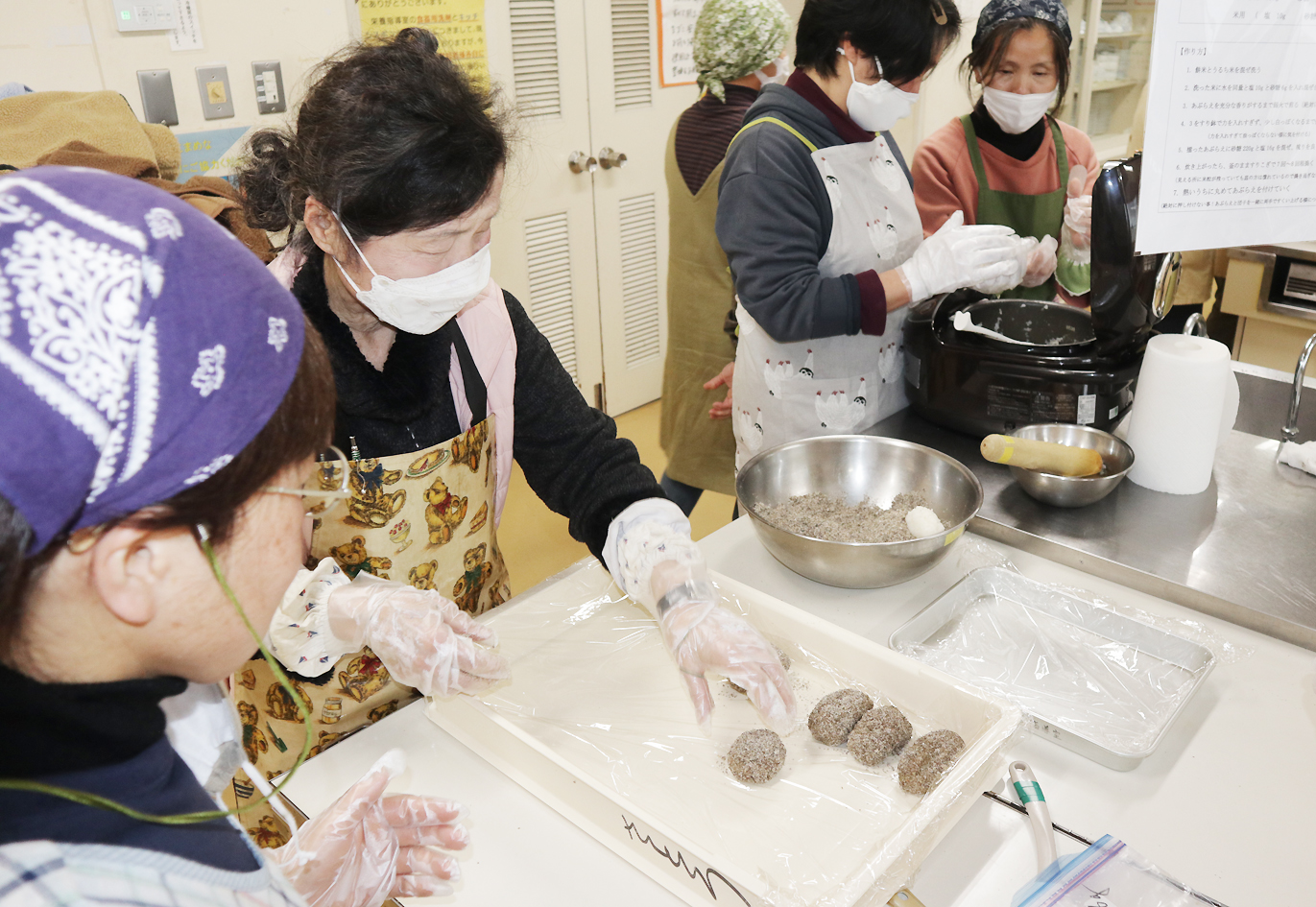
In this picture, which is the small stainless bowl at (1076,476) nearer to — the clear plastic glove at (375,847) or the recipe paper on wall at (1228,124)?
the recipe paper on wall at (1228,124)

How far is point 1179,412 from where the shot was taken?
1.35m

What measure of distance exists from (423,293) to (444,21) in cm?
215

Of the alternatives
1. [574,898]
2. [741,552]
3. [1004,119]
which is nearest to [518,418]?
[741,552]

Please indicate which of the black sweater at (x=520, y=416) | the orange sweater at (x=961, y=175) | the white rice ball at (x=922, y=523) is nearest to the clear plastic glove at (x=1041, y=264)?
the orange sweater at (x=961, y=175)

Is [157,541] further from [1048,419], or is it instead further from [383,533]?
[1048,419]

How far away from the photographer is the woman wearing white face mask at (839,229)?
5.29 ft

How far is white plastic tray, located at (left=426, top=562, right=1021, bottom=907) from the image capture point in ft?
2.56

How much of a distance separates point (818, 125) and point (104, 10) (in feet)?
5.55

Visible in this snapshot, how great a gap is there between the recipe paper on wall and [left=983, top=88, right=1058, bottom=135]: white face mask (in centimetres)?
91

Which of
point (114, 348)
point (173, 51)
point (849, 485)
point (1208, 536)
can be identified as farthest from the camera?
point (173, 51)

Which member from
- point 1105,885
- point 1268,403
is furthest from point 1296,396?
point 1105,885

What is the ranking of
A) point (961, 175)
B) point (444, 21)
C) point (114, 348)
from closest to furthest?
1. point (114, 348)
2. point (961, 175)
3. point (444, 21)

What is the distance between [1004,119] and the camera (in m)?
2.10

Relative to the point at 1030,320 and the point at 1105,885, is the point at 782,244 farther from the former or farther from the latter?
the point at 1105,885
